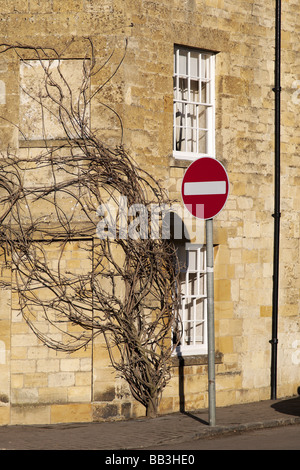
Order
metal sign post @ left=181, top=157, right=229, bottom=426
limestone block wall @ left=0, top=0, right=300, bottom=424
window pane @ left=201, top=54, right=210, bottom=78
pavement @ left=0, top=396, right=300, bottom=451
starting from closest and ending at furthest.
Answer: pavement @ left=0, top=396, right=300, bottom=451
metal sign post @ left=181, top=157, right=229, bottom=426
limestone block wall @ left=0, top=0, right=300, bottom=424
window pane @ left=201, top=54, right=210, bottom=78

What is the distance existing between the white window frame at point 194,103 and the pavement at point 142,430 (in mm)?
4067

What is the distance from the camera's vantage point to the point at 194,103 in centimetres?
1270

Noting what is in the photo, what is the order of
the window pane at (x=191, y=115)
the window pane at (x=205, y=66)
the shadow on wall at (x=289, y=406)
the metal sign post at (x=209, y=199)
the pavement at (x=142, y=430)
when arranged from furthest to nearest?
the window pane at (x=205, y=66), the window pane at (x=191, y=115), the shadow on wall at (x=289, y=406), the metal sign post at (x=209, y=199), the pavement at (x=142, y=430)

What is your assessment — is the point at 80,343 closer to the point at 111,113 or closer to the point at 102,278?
the point at 102,278

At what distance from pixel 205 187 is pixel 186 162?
2.08 metres

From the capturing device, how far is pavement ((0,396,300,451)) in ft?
31.0

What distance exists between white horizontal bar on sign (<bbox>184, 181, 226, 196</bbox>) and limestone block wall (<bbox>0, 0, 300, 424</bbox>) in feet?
5.25

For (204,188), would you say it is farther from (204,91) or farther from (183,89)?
(204,91)

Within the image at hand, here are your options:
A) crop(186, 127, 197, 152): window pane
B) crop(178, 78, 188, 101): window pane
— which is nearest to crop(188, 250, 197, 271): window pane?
crop(186, 127, 197, 152): window pane

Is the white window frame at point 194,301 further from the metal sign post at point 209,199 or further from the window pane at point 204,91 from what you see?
the window pane at point 204,91

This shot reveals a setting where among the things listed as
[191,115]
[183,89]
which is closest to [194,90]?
[183,89]

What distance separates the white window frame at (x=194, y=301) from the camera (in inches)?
497

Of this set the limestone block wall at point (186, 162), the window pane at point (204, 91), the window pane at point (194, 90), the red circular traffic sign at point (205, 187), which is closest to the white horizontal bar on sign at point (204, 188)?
the red circular traffic sign at point (205, 187)

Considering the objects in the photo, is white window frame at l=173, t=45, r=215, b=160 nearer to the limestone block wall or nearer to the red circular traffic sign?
the limestone block wall
